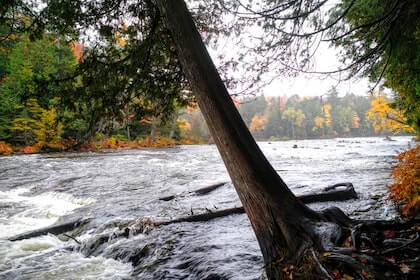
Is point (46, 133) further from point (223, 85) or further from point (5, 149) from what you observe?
point (223, 85)

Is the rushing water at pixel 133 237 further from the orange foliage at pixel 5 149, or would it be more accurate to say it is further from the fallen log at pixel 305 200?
the orange foliage at pixel 5 149

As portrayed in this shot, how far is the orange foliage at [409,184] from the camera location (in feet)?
14.0

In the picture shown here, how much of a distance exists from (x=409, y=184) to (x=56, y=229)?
713 cm

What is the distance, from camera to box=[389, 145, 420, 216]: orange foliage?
4.27 metres

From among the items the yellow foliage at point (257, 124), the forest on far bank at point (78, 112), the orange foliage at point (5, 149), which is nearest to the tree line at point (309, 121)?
the yellow foliage at point (257, 124)

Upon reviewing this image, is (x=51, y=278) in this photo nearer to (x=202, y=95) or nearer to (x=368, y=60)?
(x=202, y=95)

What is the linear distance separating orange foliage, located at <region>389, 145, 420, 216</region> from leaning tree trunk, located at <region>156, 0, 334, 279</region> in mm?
2572

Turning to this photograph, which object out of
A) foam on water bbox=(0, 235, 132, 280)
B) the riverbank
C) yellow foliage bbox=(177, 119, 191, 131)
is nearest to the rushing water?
foam on water bbox=(0, 235, 132, 280)

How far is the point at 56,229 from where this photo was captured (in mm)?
5578

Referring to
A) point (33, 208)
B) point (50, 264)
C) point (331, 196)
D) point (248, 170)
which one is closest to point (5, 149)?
point (33, 208)

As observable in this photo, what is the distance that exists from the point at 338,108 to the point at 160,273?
305 ft

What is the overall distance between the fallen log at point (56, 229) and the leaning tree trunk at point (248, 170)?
4.76 metres

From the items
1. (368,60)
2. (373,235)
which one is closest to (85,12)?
(368,60)

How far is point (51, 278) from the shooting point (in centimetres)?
380
